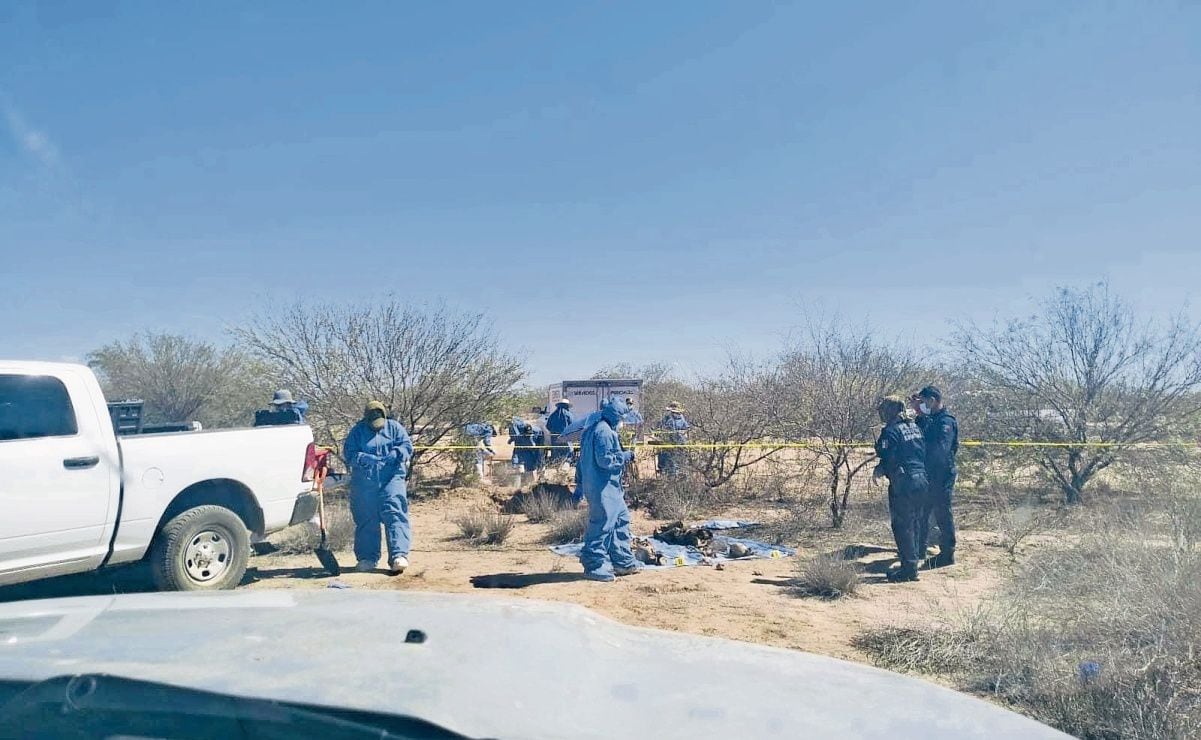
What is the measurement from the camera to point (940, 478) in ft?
29.1

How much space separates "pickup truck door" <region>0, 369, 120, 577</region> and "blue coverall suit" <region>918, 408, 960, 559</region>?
7.83m

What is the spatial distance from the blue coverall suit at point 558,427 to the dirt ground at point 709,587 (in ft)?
16.3

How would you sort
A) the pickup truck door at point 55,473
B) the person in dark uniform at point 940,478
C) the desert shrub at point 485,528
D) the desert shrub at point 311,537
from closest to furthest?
the pickup truck door at point 55,473 < the person in dark uniform at point 940,478 < the desert shrub at point 311,537 < the desert shrub at point 485,528

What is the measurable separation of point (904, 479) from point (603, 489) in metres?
3.08

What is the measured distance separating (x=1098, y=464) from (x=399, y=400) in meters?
11.5

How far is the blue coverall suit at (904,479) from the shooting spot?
8180 mm

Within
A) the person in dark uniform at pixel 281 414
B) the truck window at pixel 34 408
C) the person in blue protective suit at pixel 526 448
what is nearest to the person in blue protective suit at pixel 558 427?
the person in blue protective suit at pixel 526 448

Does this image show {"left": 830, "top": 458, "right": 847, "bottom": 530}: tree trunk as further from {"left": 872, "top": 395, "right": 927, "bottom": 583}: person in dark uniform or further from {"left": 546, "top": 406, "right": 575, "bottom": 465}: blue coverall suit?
{"left": 546, "top": 406, "right": 575, "bottom": 465}: blue coverall suit

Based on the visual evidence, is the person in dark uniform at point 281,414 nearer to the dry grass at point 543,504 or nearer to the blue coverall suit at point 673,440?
the dry grass at point 543,504

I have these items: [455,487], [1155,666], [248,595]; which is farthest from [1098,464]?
[248,595]

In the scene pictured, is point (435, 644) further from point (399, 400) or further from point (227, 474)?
point (399, 400)

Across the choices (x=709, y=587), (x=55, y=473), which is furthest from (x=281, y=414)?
(x=709, y=587)

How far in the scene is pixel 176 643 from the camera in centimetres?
221

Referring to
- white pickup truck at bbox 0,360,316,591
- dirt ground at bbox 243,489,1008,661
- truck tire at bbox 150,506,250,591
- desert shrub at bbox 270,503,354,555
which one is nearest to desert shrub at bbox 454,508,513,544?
dirt ground at bbox 243,489,1008,661
